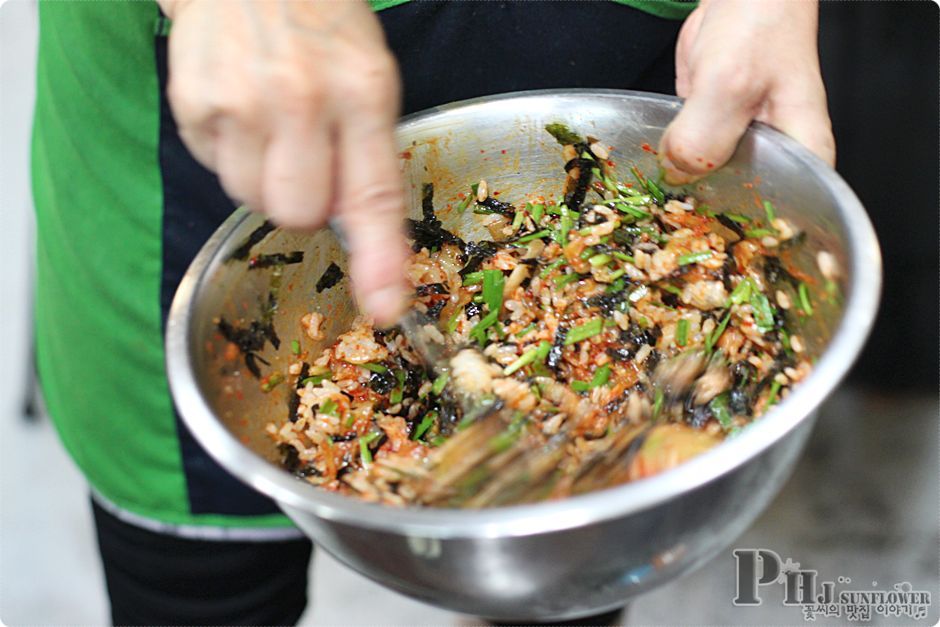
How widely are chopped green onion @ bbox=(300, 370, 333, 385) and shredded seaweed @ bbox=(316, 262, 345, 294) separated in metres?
0.10

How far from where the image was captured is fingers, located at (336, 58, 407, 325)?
697mm

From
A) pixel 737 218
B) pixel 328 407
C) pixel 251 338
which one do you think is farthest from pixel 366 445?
pixel 737 218

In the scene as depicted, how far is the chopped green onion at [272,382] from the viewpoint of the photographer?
958 millimetres

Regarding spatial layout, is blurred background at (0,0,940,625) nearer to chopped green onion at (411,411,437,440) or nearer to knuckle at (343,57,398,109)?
chopped green onion at (411,411,437,440)

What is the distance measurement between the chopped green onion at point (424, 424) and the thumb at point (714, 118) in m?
0.39

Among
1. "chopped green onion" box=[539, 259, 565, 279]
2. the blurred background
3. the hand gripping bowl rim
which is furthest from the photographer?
the blurred background

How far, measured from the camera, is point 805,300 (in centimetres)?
91

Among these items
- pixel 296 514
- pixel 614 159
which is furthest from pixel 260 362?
pixel 614 159

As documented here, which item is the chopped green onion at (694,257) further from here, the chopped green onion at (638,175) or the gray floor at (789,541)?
the gray floor at (789,541)

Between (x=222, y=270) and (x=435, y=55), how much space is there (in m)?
0.46

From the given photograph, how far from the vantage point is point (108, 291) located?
51.9 inches

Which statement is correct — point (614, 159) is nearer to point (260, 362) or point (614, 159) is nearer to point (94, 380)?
point (260, 362)

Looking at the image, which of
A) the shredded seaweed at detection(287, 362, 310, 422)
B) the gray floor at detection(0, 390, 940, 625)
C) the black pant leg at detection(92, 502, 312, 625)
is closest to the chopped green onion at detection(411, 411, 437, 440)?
the shredded seaweed at detection(287, 362, 310, 422)

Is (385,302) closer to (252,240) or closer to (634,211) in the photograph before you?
(252,240)
